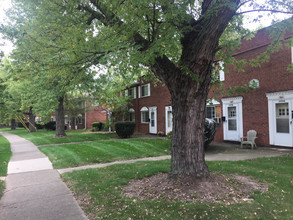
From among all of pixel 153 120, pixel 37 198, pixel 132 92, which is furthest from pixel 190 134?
pixel 132 92

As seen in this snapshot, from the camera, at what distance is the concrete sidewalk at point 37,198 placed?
402 cm

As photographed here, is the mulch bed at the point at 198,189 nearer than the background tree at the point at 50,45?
Yes

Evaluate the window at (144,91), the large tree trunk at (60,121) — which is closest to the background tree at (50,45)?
the large tree trunk at (60,121)

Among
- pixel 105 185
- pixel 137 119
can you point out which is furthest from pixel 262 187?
pixel 137 119

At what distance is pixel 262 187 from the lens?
16.0 ft

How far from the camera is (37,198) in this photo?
486cm

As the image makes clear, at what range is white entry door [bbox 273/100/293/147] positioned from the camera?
1005cm

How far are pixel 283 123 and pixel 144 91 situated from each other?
42.2 feet

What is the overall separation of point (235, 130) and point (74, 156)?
8.73 metres

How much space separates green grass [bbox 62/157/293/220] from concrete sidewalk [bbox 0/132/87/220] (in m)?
0.28

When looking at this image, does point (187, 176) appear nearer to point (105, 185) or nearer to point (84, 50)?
point (105, 185)

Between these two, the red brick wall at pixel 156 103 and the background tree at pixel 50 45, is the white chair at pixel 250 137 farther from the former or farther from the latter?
the background tree at pixel 50 45

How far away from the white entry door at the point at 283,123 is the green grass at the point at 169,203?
462 cm

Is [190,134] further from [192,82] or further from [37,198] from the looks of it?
[37,198]
